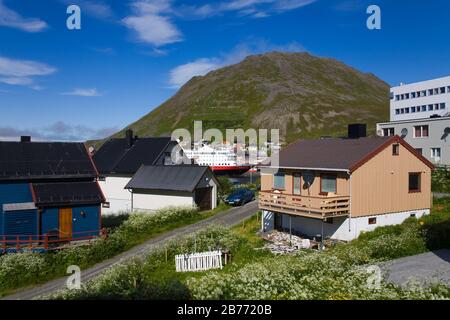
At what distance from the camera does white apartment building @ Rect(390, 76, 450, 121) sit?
77375mm

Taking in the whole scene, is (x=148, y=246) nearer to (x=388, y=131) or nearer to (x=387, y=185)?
(x=387, y=185)

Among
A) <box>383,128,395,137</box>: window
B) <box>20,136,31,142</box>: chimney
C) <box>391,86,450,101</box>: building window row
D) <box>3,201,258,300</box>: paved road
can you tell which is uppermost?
<box>391,86,450,101</box>: building window row

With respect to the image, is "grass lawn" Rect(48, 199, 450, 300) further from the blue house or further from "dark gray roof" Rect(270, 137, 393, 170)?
the blue house

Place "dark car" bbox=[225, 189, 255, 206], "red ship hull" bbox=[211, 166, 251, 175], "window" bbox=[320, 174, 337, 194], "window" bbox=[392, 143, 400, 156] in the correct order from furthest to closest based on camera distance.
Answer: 1. "red ship hull" bbox=[211, 166, 251, 175]
2. "dark car" bbox=[225, 189, 255, 206]
3. "window" bbox=[392, 143, 400, 156]
4. "window" bbox=[320, 174, 337, 194]

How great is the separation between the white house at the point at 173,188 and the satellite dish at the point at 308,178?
1160 cm

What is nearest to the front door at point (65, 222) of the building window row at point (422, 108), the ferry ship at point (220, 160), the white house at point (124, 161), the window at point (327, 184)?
the white house at point (124, 161)

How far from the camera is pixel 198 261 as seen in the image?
71.2ft

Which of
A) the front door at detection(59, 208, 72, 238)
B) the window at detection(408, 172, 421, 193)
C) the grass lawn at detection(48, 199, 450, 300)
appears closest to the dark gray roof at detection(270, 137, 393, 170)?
the window at detection(408, 172, 421, 193)

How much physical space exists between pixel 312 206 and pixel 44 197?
53.2 ft

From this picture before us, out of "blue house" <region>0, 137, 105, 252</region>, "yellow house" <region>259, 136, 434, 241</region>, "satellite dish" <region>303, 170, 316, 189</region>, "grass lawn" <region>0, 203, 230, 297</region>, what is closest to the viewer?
"grass lawn" <region>0, 203, 230, 297</region>

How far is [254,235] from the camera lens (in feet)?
92.5

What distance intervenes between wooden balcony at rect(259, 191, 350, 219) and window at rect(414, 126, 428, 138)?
22.6m
